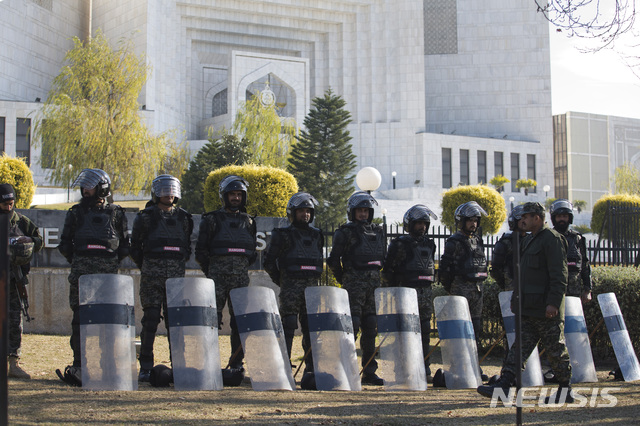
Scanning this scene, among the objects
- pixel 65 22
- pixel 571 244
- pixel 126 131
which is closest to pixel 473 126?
pixel 65 22

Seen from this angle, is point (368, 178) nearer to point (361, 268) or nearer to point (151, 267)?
point (361, 268)

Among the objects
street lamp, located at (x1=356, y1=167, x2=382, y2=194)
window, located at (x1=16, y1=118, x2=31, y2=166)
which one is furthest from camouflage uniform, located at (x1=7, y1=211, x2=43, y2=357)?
window, located at (x1=16, y1=118, x2=31, y2=166)

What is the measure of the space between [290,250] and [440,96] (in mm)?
62150

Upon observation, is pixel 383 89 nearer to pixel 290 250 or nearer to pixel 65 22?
pixel 65 22

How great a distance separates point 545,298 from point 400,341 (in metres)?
1.39

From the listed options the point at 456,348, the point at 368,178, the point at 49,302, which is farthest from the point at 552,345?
the point at 368,178

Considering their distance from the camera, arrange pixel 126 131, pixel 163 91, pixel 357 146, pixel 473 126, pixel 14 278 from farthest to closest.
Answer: pixel 473 126 → pixel 357 146 → pixel 163 91 → pixel 126 131 → pixel 14 278

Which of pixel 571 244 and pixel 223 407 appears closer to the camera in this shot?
pixel 223 407

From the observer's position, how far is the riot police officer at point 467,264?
8938mm

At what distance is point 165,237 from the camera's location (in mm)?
7711

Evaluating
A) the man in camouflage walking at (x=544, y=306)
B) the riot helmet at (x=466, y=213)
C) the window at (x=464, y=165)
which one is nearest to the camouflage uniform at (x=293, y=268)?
the riot helmet at (x=466, y=213)

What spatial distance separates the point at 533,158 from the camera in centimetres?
6244

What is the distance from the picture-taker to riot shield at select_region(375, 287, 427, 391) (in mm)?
7199

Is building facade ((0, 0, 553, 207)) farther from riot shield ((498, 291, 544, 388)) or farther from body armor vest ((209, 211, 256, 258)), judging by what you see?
body armor vest ((209, 211, 256, 258))
